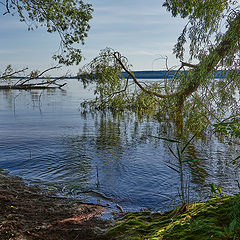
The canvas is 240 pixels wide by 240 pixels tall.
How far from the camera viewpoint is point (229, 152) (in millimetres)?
12180

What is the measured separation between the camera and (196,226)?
336 centimetres

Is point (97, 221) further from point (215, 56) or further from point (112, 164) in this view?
point (215, 56)

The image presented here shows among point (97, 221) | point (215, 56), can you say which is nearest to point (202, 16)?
point (215, 56)

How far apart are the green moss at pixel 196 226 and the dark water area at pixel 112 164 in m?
1.73

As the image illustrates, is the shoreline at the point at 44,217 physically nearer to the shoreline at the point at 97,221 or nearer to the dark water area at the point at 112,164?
the shoreline at the point at 97,221

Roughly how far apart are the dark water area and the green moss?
5.68 ft

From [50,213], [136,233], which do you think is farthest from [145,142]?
[136,233]

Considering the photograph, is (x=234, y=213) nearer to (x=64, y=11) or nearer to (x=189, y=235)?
(x=189, y=235)

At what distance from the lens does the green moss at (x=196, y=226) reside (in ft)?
10.4

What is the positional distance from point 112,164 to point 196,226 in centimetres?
714

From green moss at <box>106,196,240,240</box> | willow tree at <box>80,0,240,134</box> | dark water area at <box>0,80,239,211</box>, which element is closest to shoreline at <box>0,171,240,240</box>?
green moss at <box>106,196,240,240</box>

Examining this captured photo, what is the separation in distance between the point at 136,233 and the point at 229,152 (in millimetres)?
9354

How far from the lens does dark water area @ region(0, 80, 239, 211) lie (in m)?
7.55

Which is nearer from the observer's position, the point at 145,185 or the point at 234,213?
the point at 234,213
